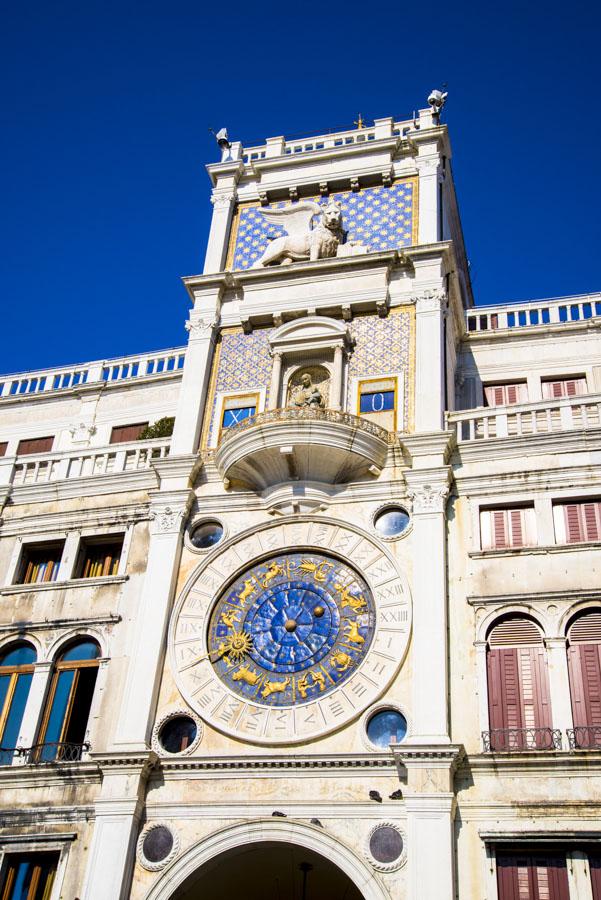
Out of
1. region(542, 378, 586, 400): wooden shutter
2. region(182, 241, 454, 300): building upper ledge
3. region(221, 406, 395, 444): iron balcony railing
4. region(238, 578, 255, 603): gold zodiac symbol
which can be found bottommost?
region(238, 578, 255, 603): gold zodiac symbol

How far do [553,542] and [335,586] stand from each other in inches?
174

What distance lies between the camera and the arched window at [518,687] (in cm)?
1878

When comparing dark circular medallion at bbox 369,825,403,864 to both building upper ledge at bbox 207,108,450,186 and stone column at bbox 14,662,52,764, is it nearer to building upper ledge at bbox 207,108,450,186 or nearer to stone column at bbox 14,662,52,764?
stone column at bbox 14,662,52,764

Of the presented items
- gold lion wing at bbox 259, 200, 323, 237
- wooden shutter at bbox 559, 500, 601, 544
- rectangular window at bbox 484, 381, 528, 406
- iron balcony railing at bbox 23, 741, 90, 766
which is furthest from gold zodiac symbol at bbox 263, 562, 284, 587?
gold lion wing at bbox 259, 200, 323, 237

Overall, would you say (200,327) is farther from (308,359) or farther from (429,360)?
(429,360)

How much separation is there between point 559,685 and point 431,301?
9834mm

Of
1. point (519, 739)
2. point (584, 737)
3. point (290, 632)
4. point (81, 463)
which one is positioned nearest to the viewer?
point (584, 737)

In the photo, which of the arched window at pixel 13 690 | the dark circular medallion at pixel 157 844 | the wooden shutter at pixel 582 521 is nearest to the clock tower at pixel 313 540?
the dark circular medallion at pixel 157 844

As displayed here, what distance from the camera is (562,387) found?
26281 millimetres

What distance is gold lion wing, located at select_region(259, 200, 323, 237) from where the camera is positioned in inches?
1097

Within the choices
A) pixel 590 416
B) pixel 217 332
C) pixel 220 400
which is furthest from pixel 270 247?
pixel 590 416

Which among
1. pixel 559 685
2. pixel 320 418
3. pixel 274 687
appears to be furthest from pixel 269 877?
pixel 320 418

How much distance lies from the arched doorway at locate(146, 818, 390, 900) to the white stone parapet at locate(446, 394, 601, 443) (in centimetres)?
875

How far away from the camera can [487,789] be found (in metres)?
18.3
